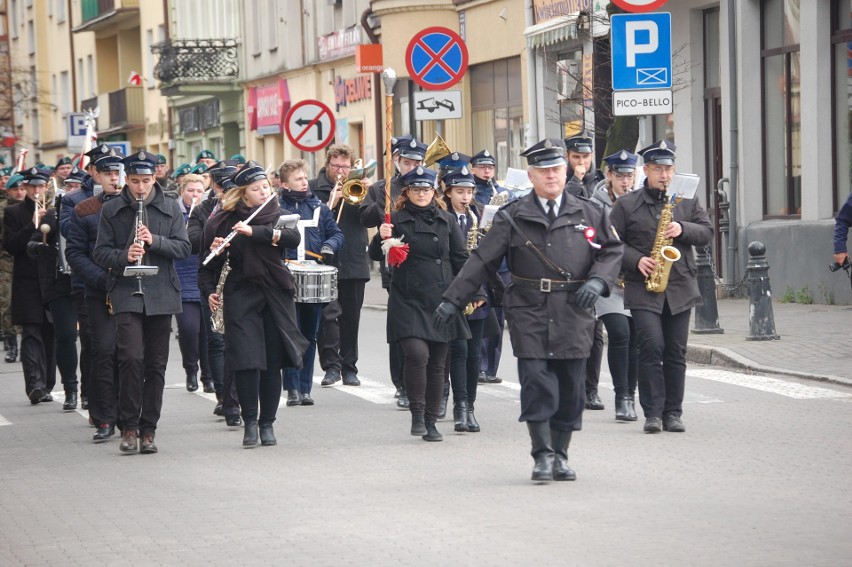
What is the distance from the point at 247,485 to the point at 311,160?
32794 millimetres

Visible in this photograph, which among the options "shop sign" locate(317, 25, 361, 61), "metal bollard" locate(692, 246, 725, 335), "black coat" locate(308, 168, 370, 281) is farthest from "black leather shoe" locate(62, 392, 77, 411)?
"shop sign" locate(317, 25, 361, 61)

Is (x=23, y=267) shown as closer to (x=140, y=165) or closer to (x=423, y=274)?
(x=140, y=165)

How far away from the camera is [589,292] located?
9.41 m

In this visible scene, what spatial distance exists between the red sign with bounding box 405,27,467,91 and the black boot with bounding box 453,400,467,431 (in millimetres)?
10219

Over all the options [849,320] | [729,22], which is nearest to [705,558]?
[849,320]

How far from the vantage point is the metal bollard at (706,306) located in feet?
56.6

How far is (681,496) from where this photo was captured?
8.87 meters

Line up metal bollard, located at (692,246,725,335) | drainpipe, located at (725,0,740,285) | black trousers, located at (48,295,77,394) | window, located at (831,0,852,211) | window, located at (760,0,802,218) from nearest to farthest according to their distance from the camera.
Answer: black trousers, located at (48,295,77,394) → metal bollard, located at (692,246,725,335) → window, located at (831,0,852,211) → window, located at (760,0,802,218) → drainpipe, located at (725,0,740,285)

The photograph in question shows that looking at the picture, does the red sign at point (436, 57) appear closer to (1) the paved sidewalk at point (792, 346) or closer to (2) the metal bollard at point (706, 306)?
(1) the paved sidewalk at point (792, 346)

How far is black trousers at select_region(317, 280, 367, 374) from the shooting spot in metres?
15.1

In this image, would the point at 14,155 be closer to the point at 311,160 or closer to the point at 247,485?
the point at 311,160

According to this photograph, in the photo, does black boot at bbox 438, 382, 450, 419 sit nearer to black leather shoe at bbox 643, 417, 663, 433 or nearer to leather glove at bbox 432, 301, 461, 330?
black leather shoe at bbox 643, 417, 663, 433

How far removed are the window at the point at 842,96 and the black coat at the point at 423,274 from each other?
35.2ft

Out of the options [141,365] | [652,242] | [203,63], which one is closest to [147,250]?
[141,365]
